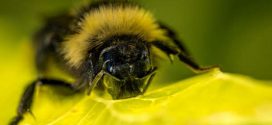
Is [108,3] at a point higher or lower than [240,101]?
higher

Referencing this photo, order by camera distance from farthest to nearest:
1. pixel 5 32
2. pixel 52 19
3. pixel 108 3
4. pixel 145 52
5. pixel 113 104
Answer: pixel 5 32
pixel 52 19
pixel 108 3
pixel 145 52
pixel 113 104

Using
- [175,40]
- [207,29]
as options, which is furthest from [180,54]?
[207,29]

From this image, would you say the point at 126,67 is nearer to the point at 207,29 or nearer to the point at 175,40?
the point at 175,40

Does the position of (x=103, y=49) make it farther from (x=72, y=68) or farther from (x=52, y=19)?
(x=52, y=19)

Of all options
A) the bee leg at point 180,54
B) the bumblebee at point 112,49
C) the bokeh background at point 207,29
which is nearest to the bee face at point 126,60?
the bumblebee at point 112,49

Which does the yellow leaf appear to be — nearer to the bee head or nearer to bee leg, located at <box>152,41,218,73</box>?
the bee head

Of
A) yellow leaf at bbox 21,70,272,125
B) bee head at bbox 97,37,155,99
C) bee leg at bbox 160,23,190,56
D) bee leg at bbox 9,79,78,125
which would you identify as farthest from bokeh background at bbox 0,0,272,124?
yellow leaf at bbox 21,70,272,125

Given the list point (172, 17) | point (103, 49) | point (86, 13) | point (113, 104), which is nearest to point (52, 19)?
point (86, 13)
